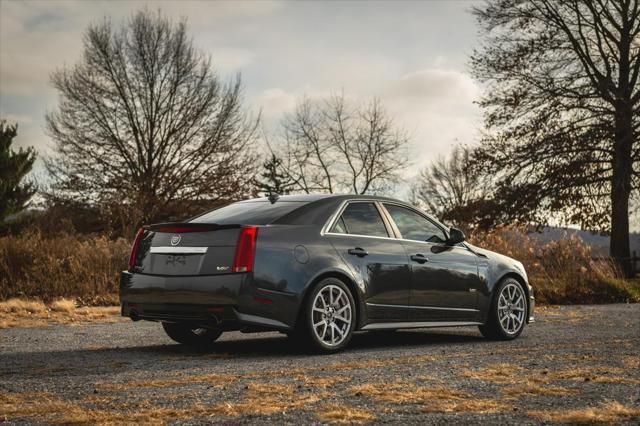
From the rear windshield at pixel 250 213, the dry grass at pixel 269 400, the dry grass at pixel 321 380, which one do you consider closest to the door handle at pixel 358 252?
the rear windshield at pixel 250 213

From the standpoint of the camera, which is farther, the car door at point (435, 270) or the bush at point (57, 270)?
the bush at point (57, 270)

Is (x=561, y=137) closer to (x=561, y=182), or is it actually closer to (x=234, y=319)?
(x=561, y=182)

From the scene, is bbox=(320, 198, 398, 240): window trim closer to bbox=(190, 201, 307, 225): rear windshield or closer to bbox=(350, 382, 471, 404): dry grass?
bbox=(190, 201, 307, 225): rear windshield

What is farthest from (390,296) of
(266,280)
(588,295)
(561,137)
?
(561,137)

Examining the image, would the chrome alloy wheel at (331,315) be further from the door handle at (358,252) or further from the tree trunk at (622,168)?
the tree trunk at (622,168)

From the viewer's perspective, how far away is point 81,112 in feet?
117

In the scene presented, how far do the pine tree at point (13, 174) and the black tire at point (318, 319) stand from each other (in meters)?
35.1

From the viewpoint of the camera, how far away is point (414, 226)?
8969 millimetres

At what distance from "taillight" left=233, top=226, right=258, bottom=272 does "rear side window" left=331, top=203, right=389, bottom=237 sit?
3.31ft

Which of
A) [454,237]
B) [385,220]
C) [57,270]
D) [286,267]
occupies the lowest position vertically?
[57,270]

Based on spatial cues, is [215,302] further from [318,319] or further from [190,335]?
[190,335]

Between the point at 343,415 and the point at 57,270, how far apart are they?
460 inches

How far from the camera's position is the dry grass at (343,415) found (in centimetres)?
460

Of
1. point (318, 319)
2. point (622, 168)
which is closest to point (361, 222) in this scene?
point (318, 319)
